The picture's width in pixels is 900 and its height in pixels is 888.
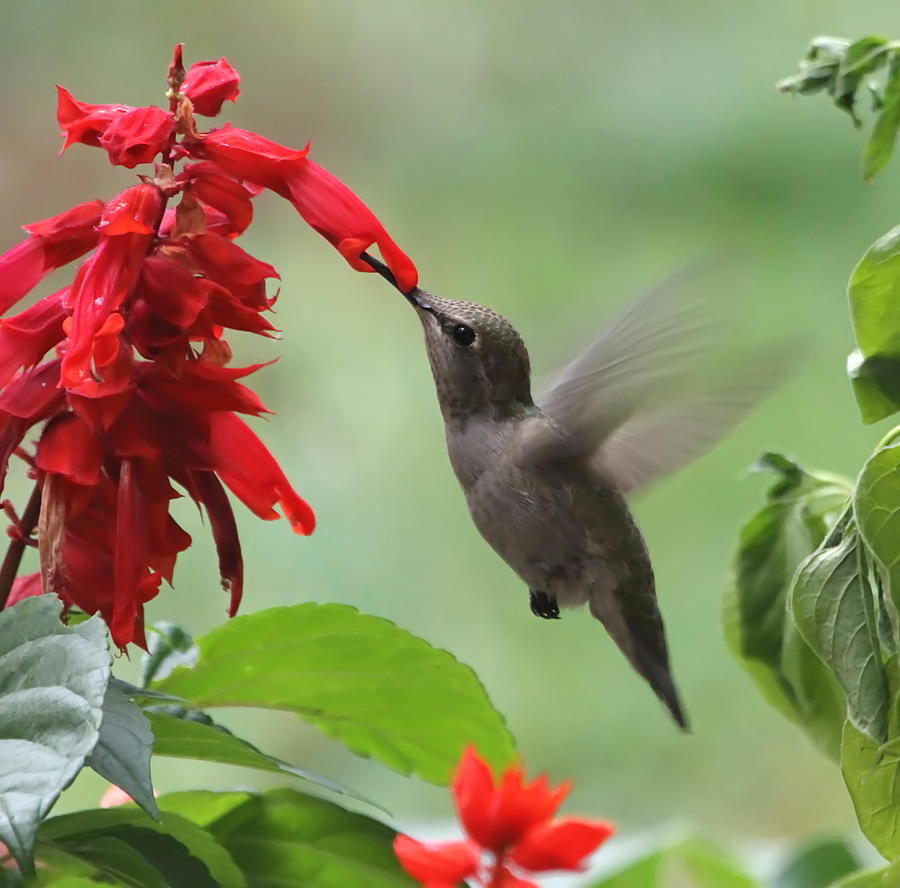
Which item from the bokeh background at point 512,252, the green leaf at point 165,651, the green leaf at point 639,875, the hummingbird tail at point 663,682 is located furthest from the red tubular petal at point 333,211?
the bokeh background at point 512,252

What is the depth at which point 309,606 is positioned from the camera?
66cm

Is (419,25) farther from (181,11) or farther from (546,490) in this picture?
(546,490)

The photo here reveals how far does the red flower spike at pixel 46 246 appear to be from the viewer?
0.63 metres

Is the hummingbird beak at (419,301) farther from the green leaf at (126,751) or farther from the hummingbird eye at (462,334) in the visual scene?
the green leaf at (126,751)

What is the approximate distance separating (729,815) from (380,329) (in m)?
0.88

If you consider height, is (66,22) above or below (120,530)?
above

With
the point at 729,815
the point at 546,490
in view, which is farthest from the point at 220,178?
the point at 729,815

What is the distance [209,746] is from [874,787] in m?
0.30

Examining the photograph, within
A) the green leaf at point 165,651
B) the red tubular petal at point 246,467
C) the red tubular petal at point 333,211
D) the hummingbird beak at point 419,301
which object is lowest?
the green leaf at point 165,651

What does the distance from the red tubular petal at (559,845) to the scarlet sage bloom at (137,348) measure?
205mm

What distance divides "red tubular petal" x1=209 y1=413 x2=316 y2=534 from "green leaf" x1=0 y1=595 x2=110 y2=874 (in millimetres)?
147

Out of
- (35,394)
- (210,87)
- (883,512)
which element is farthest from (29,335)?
(883,512)

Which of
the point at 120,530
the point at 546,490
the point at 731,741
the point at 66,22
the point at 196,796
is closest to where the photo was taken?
the point at 120,530

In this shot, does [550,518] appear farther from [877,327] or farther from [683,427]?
[877,327]
